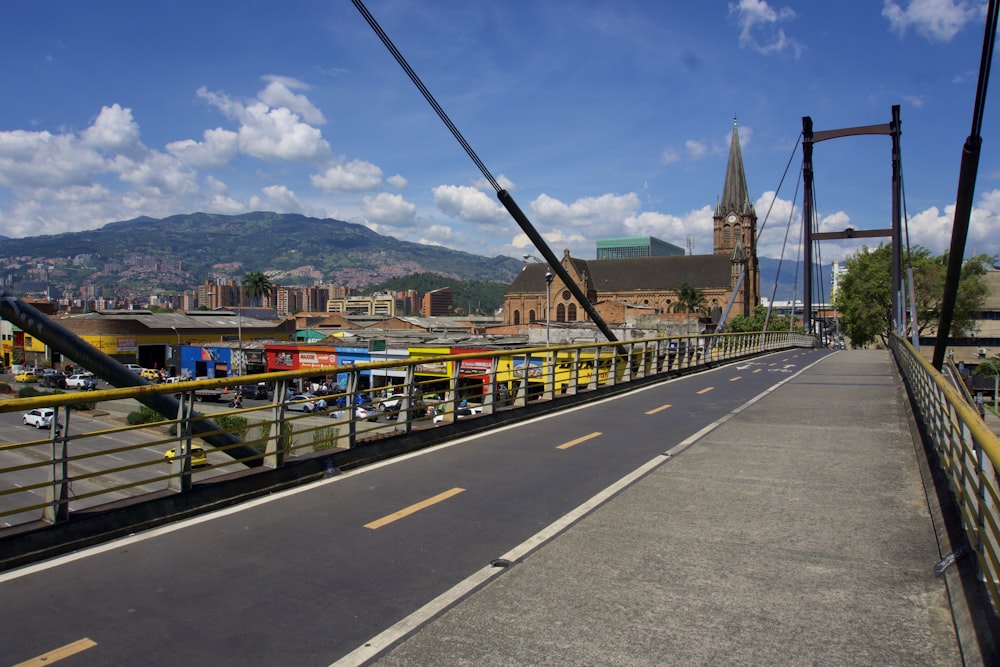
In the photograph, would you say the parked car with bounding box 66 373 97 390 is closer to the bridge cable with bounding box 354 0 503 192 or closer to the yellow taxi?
the yellow taxi

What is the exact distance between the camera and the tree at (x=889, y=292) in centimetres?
7238

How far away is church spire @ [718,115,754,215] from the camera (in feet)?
422

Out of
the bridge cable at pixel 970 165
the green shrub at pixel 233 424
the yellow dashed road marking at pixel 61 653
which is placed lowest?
the yellow dashed road marking at pixel 61 653

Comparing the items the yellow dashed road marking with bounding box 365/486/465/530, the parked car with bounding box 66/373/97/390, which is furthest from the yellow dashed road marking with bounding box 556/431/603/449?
the parked car with bounding box 66/373/97/390

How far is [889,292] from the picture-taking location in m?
78.9

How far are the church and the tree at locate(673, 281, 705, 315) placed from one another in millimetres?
2594

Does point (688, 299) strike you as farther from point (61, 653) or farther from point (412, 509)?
point (61, 653)

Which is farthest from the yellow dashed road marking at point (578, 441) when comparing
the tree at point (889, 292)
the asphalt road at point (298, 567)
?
the tree at point (889, 292)

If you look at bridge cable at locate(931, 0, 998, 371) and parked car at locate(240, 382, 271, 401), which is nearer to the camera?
bridge cable at locate(931, 0, 998, 371)

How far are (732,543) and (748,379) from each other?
745 inches

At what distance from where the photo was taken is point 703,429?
12961mm

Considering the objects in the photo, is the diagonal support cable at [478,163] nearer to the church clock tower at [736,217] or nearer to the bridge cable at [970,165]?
the bridge cable at [970,165]

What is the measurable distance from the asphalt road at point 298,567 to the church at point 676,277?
109659mm

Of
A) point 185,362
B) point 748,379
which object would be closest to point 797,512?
point 748,379
